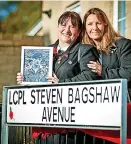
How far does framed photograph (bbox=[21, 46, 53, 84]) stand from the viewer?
4332mm

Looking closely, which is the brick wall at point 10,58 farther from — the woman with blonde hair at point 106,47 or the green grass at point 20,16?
the green grass at point 20,16

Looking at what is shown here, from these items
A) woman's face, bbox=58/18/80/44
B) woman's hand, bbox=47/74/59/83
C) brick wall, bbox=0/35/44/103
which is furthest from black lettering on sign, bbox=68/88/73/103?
brick wall, bbox=0/35/44/103

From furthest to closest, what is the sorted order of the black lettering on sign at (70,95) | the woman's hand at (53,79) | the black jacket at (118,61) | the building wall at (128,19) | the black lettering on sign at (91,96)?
the building wall at (128,19), the woman's hand at (53,79), the black jacket at (118,61), the black lettering on sign at (70,95), the black lettering on sign at (91,96)

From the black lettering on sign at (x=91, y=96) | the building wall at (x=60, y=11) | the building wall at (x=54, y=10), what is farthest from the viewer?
the building wall at (x=54, y=10)

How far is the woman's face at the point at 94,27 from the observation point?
4285 millimetres

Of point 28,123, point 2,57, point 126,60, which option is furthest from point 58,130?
point 2,57

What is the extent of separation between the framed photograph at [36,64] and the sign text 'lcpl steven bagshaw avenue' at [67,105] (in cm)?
21

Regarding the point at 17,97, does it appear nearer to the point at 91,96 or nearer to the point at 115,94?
the point at 91,96

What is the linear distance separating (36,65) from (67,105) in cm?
65

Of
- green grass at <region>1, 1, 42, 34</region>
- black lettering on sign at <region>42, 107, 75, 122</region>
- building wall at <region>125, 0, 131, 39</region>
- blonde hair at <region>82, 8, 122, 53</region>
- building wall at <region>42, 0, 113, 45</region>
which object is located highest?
green grass at <region>1, 1, 42, 34</region>

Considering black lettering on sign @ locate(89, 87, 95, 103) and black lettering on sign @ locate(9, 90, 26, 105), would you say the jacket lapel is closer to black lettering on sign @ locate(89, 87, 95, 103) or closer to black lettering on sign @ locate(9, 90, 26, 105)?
black lettering on sign @ locate(9, 90, 26, 105)

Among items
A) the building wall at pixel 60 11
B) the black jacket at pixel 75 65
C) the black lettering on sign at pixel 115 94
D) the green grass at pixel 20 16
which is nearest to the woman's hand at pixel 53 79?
the black jacket at pixel 75 65

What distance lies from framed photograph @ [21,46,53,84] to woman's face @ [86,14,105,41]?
40 cm

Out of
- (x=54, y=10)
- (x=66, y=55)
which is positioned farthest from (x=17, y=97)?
(x=54, y=10)
